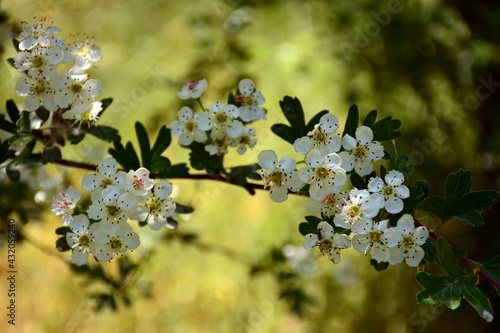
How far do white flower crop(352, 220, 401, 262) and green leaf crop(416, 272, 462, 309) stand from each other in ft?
0.20

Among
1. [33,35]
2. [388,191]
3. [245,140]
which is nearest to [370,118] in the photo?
[388,191]

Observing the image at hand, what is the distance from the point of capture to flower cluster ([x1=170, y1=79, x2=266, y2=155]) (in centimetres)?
118

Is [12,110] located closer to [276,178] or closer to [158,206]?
[158,206]

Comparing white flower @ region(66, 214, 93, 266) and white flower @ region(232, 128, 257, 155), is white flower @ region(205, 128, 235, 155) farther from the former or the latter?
white flower @ region(66, 214, 93, 266)

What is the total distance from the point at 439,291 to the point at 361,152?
24 cm

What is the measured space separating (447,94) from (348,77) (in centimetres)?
38

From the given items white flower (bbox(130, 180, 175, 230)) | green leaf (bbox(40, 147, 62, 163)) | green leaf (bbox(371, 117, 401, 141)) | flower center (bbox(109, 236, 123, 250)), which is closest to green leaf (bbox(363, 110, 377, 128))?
green leaf (bbox(371, 117, 401, 141))

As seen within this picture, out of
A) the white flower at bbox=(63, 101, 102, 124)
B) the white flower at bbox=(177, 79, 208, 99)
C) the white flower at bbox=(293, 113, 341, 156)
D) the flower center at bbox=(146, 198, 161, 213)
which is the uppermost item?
the white flower at bbox=(293, 113, 341, 156)

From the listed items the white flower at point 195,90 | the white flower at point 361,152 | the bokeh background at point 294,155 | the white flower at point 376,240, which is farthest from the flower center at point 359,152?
the bokeh background at point 294,155

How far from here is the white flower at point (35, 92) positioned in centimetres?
110

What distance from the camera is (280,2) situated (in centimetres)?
249

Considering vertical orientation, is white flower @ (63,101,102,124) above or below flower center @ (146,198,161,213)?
above

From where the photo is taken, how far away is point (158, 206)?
1.07 metres

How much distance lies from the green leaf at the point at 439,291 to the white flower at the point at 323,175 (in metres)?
0.18
